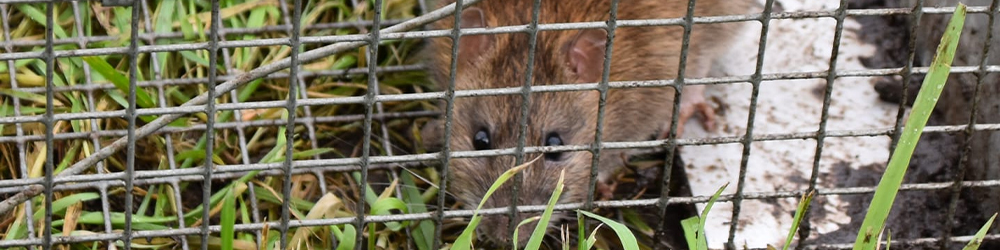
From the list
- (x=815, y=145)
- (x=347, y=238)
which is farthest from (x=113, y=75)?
(x=815, y=145)

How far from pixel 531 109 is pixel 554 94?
0.38 ft

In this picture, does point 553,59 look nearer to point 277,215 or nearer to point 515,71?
point 515,71

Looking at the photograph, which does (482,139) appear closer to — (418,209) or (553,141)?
(553,141)

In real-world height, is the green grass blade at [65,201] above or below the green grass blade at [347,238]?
above

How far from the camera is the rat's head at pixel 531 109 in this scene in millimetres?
3811

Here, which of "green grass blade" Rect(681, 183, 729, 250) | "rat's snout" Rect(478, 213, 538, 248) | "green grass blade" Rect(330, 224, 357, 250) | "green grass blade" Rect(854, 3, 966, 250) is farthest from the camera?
"rat's snout" Rect(478, 213, 538, 248)

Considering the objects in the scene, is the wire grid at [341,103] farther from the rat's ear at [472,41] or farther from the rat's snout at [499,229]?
the rat's ear at [472,41]

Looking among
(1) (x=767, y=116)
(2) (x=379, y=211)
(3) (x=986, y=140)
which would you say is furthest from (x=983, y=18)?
(2) (x=379, y=211)

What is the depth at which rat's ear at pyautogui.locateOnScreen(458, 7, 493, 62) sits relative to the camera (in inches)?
152

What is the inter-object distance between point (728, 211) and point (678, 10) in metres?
0.83

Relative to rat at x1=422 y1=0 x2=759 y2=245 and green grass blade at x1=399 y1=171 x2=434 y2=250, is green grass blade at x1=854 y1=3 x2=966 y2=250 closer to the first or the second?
rat at x1=422 y1=0 x2=759 y2=245

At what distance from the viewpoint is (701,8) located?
14.0 ft

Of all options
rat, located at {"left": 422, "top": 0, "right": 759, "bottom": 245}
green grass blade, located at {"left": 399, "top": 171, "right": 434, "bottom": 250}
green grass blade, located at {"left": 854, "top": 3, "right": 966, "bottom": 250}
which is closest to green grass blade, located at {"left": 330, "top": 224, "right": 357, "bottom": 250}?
green grass blade, located at {"left": 399, "top": 171, "right": 434, "bottom": 250}

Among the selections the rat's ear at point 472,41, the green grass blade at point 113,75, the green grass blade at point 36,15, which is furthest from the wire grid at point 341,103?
the rat's ear at point 472,41
